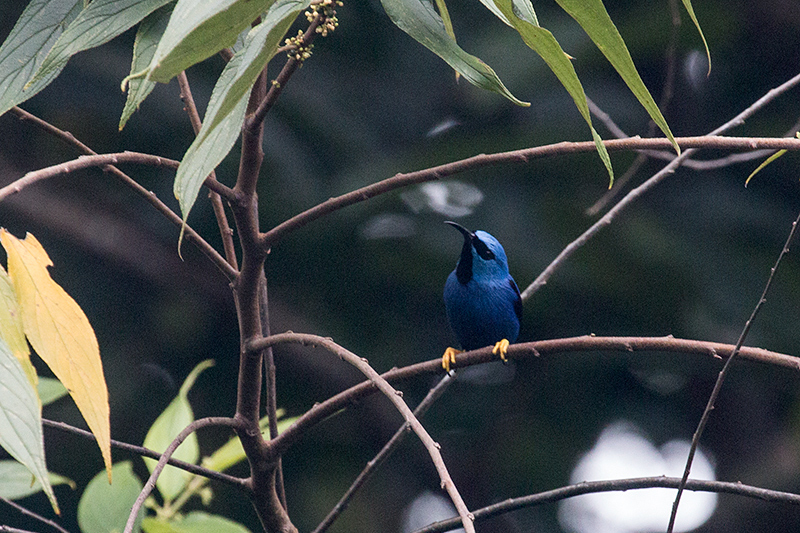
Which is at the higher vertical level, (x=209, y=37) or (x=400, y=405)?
(x=209, y=37)

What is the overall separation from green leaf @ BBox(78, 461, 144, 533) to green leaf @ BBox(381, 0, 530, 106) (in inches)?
52.1

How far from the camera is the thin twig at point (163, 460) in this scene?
A: 1.25 metres

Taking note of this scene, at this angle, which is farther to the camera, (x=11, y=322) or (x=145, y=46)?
(x=145, y=46)

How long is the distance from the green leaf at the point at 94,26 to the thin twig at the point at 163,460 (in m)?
0.69

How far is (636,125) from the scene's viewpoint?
6.08 m

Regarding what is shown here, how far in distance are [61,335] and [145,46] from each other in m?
0.54

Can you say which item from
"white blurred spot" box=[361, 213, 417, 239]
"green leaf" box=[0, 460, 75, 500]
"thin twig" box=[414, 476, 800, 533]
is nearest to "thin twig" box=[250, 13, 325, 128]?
"thin twig" box=[414, 476, 800, 533]

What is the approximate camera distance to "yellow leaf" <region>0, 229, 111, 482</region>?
1230mm

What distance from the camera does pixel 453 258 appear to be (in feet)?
18.6

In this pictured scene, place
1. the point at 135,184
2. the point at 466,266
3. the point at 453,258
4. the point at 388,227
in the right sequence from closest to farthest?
the point at 135,184 < the point at 466,266 < the point at 453,258 < the point at 388,227

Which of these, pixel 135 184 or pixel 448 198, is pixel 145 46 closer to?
pixel 135 184

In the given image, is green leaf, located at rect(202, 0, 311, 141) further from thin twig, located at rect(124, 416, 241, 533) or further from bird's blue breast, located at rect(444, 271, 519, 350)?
bird's blue breast, located at rect(444, 271, 519, 350)

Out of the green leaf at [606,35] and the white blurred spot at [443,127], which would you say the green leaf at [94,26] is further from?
the white blurred spot at [443,127]

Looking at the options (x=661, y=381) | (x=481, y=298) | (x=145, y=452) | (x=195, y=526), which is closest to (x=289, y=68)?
(x=145, y=452)
